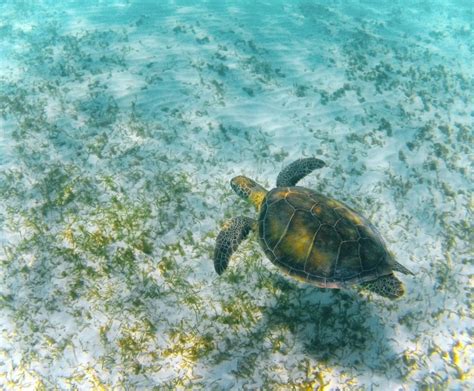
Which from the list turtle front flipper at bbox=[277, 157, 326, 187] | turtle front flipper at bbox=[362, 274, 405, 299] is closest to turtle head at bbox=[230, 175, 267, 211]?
turtle front flipper at bbox=[277, 157, 326, 187]

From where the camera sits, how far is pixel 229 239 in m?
4.22

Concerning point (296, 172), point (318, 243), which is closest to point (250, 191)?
point (296, 172)

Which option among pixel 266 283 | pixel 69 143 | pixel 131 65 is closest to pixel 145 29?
pixel 131 65

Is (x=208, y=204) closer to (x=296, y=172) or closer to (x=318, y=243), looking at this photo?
(x=296, y=172)

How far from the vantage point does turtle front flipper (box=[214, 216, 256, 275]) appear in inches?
160

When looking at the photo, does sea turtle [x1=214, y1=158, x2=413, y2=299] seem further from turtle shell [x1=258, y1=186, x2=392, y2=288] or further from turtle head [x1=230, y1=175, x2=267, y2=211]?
turtle head [x1=230, y1=175, x2=267, y2=211]

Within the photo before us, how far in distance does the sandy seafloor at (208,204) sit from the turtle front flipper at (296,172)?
759mm

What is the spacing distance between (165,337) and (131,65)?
8.18 metres

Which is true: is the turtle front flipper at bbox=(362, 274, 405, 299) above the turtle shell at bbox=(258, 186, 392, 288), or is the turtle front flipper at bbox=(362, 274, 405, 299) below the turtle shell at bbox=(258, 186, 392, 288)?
below

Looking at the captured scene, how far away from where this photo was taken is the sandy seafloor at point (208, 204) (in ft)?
12.3

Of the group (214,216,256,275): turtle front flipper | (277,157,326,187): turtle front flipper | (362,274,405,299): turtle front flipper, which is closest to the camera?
(362,274,405,299): turtle front flipper

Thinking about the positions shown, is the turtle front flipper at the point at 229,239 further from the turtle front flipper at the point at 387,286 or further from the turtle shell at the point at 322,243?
the turtle front flipper at the point at 387,286

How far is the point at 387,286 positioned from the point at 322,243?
2.89ft

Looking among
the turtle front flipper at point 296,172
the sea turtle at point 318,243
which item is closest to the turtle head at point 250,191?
the sea turtle at point 318,243
